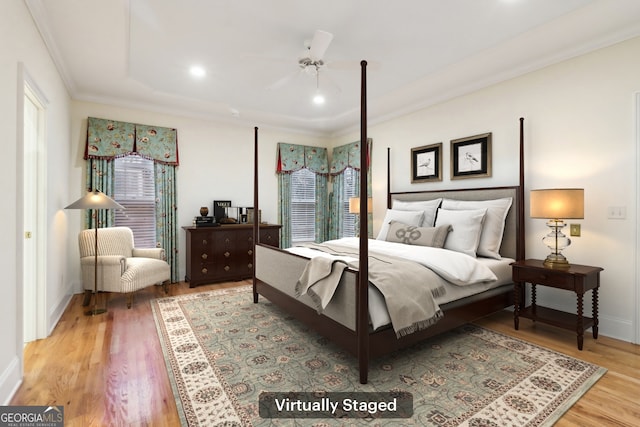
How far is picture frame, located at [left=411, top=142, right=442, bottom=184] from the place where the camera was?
4238 millimetres

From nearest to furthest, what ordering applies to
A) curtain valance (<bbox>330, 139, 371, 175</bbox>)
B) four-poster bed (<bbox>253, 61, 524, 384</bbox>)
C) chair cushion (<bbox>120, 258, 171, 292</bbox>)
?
four-poster bed (<bbox>253, 61, 524, 384</bbox>) < chair cushion (<bbox>120, 258, 171, 292</bbox>) < curtain valance (<bbox>330, 139, 371, 175</bbox>)

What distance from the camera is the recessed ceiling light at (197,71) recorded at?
342cm

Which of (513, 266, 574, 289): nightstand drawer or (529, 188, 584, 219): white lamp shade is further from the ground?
(529, 188, 584, 219): white lamp shade

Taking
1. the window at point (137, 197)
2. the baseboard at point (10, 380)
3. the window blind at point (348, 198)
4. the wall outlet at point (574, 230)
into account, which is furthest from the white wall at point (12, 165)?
the wall outlet at point (574, 230)

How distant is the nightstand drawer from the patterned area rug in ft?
1.83

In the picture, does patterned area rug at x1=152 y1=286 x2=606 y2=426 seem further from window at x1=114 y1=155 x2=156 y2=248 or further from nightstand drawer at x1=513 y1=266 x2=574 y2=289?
window at x1=114 y1=155 x2=156 y2=248

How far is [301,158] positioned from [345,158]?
841 mm

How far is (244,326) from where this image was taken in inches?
118

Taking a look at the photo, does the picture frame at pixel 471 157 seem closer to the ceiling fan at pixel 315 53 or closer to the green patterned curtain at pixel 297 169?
the ceiling fan at pixel 315 53

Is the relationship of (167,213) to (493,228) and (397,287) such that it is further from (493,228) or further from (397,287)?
(493,228)

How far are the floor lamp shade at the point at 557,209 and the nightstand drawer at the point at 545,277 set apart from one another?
96mm

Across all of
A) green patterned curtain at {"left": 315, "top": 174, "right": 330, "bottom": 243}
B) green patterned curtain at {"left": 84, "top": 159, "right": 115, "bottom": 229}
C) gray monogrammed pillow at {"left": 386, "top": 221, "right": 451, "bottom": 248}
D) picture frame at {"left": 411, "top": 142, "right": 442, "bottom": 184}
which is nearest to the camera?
gray monogrammed pillow at {"left": 386, "top": 221, "right": 451, "bottom": 248}

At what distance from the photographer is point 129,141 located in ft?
14.4

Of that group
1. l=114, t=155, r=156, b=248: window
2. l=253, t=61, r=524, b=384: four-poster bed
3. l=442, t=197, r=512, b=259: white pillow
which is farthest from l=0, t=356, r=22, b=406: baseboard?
l=442, t=197, r=512, b=259: white pillow
